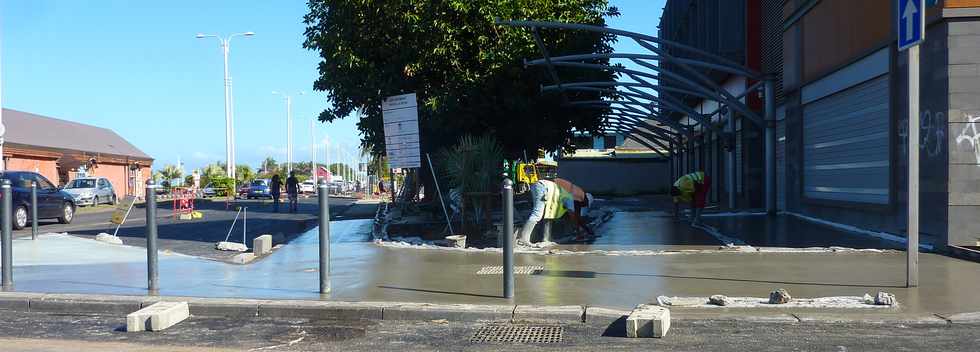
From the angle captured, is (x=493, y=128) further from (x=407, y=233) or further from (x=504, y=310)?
(x=504, y=310)

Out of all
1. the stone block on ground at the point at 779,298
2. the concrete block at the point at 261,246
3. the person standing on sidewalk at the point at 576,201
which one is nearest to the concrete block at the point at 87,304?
the concrete block at the point at 261,246

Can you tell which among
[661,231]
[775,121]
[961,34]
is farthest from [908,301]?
[775,121]

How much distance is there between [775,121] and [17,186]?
60.0 feet

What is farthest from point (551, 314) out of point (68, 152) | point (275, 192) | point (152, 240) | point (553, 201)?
point (68, 152)

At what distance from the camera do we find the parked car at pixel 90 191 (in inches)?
1482

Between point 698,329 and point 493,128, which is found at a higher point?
point 493,128

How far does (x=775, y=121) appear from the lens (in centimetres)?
1881

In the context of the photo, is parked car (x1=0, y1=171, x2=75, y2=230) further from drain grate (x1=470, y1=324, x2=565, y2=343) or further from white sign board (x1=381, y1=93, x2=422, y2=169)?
drain grate (x1=470, y1=324, x2=565, y2=343)

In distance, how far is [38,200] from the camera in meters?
21.0

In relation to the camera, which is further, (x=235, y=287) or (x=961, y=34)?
(x=961, y=34)

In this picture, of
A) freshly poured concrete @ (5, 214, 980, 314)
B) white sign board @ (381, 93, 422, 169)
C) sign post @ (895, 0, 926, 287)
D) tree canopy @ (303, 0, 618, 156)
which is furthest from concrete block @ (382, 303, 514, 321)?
tree canopy @ (303, 0, 618, 156)

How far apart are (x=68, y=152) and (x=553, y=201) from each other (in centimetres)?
4853

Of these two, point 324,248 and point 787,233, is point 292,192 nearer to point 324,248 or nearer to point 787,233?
point 787,233

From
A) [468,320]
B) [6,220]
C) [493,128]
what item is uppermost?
[493,128]
